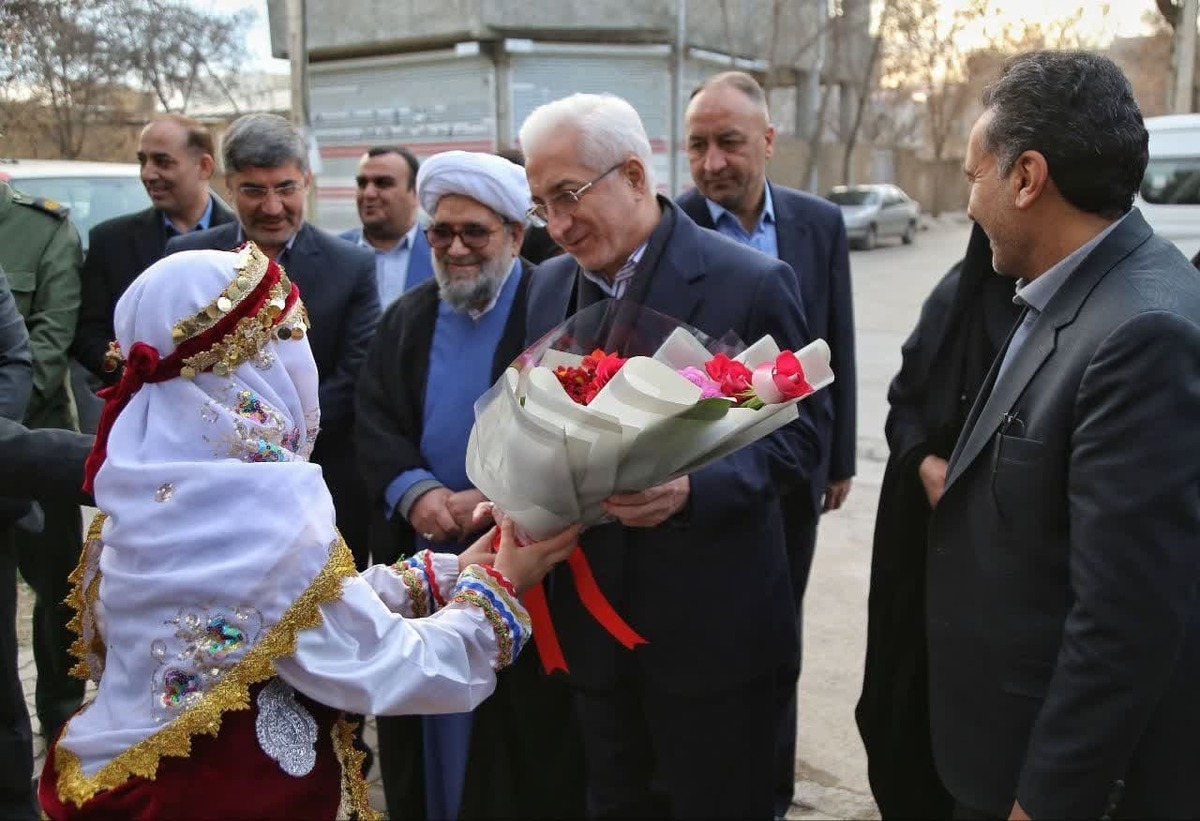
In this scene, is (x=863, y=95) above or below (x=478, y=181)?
above

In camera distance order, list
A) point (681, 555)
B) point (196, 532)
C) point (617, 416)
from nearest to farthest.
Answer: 1. point (196, 532)
2. point (617, 416)
3. point (681, 555)

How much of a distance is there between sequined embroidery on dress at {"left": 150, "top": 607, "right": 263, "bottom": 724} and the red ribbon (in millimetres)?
644

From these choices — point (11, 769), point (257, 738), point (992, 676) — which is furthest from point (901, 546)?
point (11, 769)

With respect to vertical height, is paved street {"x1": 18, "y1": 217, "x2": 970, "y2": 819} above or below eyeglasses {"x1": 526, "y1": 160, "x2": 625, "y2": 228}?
below

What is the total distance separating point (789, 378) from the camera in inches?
72.1

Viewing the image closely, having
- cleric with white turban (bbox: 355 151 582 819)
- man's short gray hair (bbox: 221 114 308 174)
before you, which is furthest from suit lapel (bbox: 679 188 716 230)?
man's short gray hair (bbox: 221 114 308 174)

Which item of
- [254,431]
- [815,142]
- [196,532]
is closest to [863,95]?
[815,142]

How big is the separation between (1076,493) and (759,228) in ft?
7.50

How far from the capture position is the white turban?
3086mm

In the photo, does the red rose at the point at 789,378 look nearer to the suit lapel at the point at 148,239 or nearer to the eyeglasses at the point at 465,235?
the eyeglasses at the point at 465,235

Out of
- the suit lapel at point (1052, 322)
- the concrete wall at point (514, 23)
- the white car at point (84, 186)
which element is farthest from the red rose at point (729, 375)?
the concrete wall at point (514, 23)

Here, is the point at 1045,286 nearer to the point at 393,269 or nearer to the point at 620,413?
the point at 620,413

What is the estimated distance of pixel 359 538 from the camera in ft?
12.7

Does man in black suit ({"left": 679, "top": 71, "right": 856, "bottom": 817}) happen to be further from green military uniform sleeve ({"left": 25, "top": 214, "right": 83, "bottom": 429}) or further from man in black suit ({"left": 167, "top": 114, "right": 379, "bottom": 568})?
green military uniform sleeve ({"left": 25, "top": 214, "right": 83, "bottom": 429})
